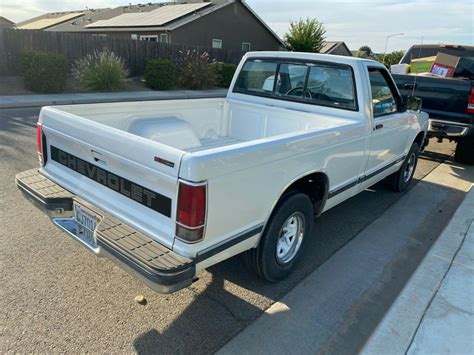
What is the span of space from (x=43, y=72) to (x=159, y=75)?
15.0 feet

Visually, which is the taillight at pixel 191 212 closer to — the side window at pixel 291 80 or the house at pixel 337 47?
the side window at pixel 291 80

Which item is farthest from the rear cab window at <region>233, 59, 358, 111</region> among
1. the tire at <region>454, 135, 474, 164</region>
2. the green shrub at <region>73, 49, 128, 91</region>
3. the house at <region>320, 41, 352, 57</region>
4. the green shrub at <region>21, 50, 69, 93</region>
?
the house at <region>320, 41, 352, 57</region>

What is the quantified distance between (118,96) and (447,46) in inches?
397

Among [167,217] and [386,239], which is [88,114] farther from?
[386,239]

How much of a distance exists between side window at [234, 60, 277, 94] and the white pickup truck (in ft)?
0.05

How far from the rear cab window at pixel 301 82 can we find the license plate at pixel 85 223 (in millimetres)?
2732

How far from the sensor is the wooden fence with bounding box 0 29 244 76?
50.3ft

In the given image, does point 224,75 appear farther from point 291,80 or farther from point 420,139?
point 291,80

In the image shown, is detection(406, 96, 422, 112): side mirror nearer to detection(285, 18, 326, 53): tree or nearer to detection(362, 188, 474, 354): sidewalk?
detection(362, 188, 474, 354): sidewalk

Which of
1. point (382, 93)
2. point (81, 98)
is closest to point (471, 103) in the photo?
point (382, 93)

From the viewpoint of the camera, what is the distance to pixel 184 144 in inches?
161

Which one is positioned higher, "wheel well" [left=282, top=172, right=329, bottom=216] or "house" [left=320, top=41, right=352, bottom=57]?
"house" [left=320, top=41, right=352, bottom=57]

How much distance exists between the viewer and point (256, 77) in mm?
4965

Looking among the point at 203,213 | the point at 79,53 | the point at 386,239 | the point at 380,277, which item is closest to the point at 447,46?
the point at 386,239
